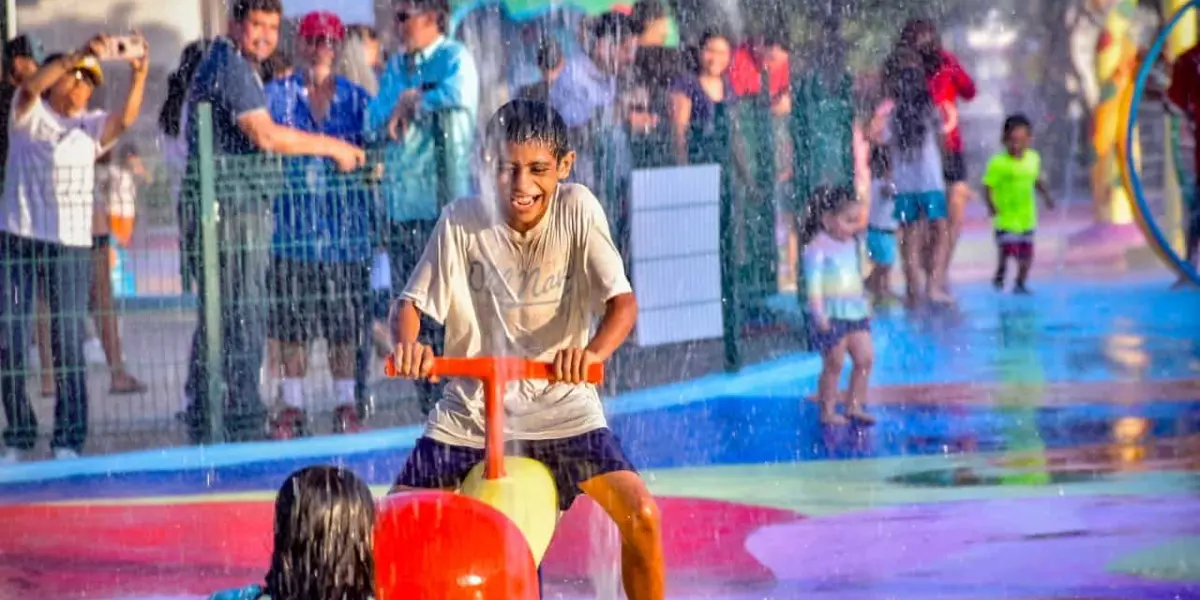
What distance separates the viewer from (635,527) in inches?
170

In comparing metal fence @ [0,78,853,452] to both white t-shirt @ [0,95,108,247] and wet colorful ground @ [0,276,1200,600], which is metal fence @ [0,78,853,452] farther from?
white t-shirt @ [0,95,108,247]

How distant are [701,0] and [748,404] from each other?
2.60 metres

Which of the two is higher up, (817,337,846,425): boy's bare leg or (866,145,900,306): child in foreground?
(866,145,900,306): child in foreground

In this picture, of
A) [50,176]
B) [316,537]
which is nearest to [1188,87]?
[50,176]

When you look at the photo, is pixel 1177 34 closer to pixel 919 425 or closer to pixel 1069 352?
pixel 1069 352

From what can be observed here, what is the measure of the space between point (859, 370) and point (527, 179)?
488 cm

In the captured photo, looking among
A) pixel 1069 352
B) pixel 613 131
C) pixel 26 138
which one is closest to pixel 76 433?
pixel 26 138

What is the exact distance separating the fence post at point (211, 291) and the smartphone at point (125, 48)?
0.65 m

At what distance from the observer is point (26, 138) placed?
29.3 ft

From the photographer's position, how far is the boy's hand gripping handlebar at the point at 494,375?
416cm

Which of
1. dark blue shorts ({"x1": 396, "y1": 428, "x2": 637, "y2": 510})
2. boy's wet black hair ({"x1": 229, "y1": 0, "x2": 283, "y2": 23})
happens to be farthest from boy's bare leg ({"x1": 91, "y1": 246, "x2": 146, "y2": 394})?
dark blue shorts ({"x1": 396, "y1": 428, "x2": 637, "y2": 510})

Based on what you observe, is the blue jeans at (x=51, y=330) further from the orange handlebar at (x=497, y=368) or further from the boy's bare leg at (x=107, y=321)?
the orange handlebar at (x=497, y=368)

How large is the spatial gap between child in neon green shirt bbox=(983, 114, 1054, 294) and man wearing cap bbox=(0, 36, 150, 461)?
5.14 meters

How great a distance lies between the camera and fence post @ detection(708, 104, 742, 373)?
31.9ft
